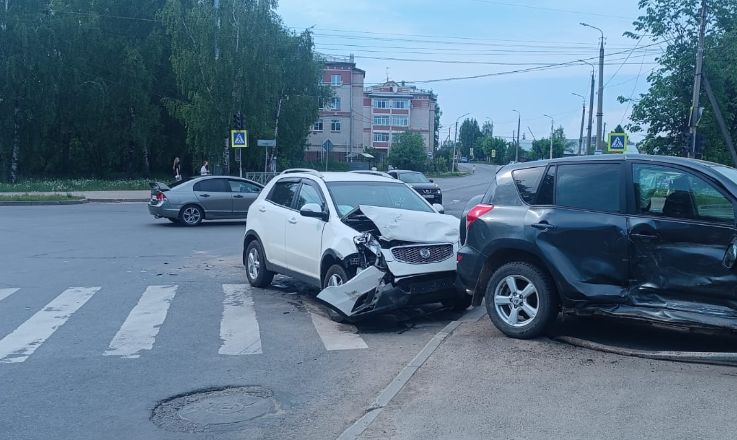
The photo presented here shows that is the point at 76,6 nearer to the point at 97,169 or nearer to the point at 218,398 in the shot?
the point at 97,169

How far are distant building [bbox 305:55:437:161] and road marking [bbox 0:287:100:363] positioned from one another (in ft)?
212

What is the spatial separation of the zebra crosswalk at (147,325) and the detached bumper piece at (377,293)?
0.99ft

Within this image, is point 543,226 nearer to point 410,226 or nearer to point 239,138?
point 410,226

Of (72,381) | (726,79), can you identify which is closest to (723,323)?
(72,381)

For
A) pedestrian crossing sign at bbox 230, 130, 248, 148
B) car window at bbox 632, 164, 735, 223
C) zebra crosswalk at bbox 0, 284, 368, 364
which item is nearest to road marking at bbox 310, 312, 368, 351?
zebra crosswalk at bbox 0, 284, 368, 364

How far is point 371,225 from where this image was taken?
852 cm

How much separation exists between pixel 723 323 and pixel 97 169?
49.7m

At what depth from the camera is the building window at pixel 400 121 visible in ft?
350

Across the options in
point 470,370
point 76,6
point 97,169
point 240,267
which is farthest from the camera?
point 97,169

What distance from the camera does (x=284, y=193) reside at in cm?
1048

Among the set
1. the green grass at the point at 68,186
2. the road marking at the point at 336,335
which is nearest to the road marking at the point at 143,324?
the road marking at the point at 336,335

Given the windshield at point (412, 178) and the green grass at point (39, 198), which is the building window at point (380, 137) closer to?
the green grass at point (39, 198)

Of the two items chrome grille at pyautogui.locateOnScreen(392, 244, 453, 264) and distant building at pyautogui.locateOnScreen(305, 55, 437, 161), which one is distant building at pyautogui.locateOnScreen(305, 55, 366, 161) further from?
chrome grille at pyautogui.locateOnScreen(392, 244, 453, 264)

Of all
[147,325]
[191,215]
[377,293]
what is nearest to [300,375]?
[377,293]
